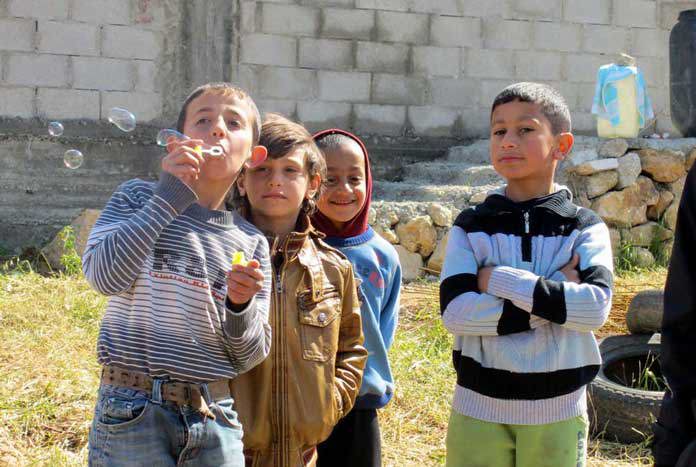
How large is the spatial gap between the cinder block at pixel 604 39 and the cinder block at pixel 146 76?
4.50m

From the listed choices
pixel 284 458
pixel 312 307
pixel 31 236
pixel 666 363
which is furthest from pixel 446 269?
pixel 31 236

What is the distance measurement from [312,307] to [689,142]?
7.05 metres

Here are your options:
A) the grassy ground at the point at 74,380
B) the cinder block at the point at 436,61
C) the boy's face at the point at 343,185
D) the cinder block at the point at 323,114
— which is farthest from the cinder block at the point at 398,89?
the boy's face at the point at 343,185

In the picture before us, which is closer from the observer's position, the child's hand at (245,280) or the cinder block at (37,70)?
the child's hand at (245,280)

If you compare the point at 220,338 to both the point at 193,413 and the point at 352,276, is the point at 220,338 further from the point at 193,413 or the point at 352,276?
the point at 352,276

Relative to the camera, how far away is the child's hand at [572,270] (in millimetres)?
2607

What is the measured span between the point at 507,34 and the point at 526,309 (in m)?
7.20

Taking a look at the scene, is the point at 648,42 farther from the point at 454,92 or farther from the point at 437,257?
the point at 437,257

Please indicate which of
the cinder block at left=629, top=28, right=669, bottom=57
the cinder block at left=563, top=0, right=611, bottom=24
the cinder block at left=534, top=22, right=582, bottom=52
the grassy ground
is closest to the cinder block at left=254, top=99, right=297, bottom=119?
the cinder block at left=534, top=22, right=582, bottom=52

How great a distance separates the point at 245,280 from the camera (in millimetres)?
2066

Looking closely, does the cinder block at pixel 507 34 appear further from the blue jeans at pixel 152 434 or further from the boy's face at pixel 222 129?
the blue jeans at pixel 152 434

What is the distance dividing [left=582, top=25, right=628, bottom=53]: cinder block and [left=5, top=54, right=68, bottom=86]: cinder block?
17.4 feet

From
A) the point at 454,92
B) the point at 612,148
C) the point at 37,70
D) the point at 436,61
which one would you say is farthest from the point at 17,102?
the point at 612,148

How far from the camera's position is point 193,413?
215cm
